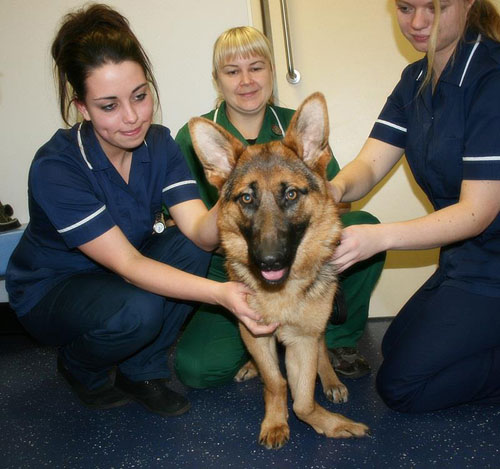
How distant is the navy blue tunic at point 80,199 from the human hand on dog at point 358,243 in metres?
0.90

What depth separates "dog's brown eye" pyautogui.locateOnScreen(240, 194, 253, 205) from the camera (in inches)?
77.4

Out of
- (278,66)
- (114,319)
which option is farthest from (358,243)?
(278,66)

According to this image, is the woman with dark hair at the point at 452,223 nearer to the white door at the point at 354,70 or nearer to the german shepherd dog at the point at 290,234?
the german shepherd dog at the point at 290,234

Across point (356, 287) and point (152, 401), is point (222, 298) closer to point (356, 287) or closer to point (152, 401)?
point (152, 401)

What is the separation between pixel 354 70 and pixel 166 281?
2.04 m

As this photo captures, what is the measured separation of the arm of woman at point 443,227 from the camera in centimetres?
198

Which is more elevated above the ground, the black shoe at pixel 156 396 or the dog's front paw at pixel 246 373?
the black shoe at pixel 156 396

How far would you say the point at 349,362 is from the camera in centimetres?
266

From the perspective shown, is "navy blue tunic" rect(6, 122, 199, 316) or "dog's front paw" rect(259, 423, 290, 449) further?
"navy blue tunic" rect(6, 122, 199, 316)

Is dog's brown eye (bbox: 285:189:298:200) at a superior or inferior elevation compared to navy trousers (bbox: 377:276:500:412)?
superior

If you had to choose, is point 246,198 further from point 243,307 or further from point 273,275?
point 243,307

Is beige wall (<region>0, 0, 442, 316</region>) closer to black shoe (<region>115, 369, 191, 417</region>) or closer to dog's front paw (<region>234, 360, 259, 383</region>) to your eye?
dog's front paw (<region>234, 360, 259, 383</region>)

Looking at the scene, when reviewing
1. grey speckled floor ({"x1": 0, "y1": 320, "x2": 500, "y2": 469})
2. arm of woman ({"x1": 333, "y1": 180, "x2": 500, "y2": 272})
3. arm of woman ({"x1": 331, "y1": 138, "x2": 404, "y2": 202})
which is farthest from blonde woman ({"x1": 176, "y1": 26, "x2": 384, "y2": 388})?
arm of woman ({"x1": 333, "y1": 180, "x2": 500, "y2": 272})

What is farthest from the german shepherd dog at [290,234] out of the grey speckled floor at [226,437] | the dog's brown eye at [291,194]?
the grey speckled floor at [226,437]
